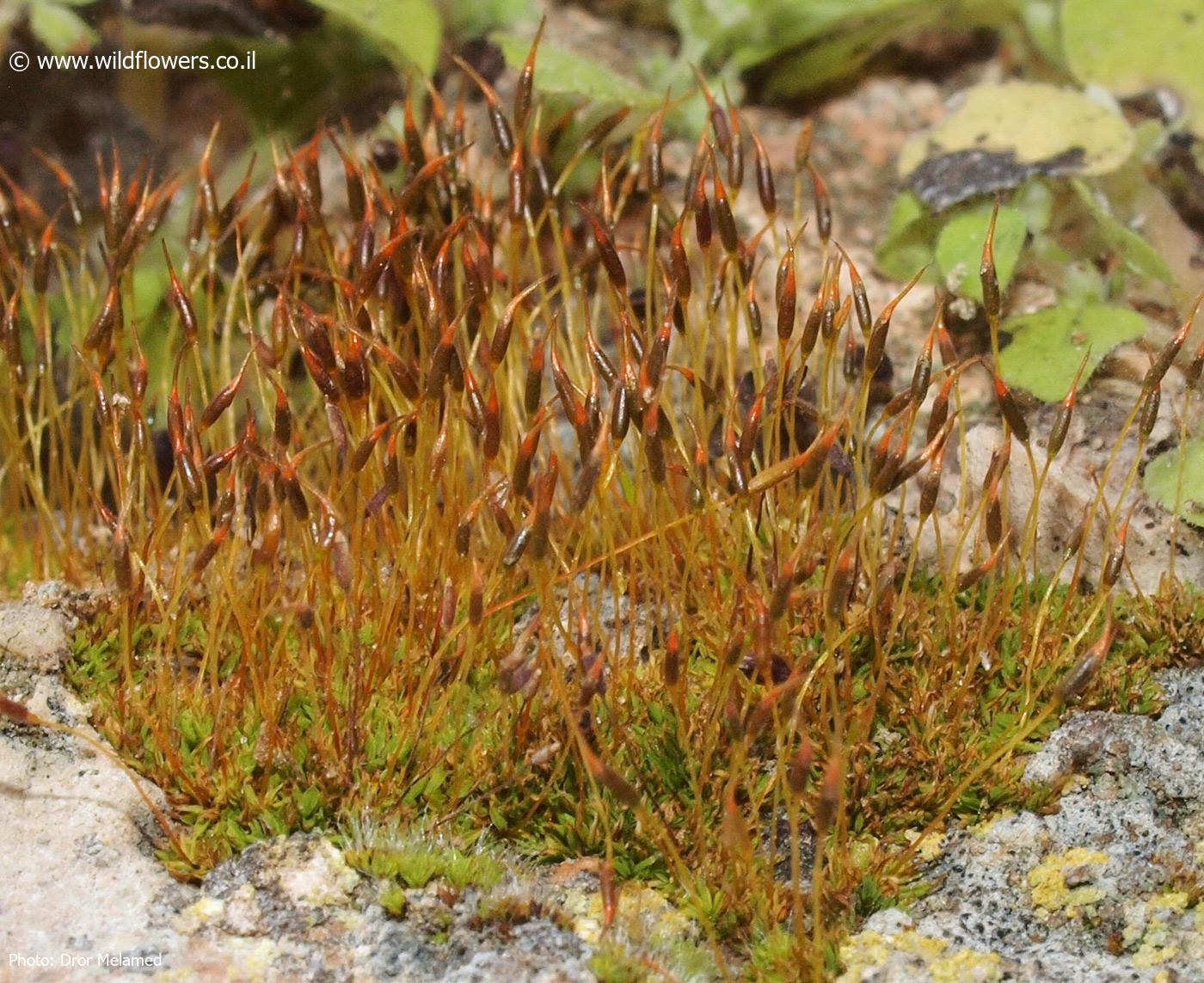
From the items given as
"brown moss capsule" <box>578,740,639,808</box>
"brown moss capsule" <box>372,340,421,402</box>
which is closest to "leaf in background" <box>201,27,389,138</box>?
"brown moss capsule" <box>372,340,421,402</box>

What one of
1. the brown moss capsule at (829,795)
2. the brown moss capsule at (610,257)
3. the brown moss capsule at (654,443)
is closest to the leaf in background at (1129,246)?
the brown moss capsule at (610,257)

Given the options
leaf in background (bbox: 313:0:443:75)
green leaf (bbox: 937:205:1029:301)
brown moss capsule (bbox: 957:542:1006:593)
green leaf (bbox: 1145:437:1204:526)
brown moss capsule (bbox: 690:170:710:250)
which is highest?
leaf in background (bbox: 313:0:443:75)

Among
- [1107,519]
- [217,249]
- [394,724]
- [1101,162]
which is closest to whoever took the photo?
[394,724]

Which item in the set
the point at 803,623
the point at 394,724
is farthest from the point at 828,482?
the point at 394,724

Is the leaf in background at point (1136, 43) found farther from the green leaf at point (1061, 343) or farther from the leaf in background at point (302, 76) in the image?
the leaf in background at point (302, 76)

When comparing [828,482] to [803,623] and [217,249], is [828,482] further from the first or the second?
[217,249]

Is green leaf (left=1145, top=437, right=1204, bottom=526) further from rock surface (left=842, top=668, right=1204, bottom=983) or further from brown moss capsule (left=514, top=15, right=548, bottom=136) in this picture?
brown moss capsule (left=514, top=15, right=548, bottom=136)

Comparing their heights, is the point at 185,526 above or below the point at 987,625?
above

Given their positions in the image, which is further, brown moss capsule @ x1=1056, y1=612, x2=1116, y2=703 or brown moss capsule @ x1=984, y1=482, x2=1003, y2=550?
brown moss capsule @ x1=984, y1=482, x2=1003, y2=550
